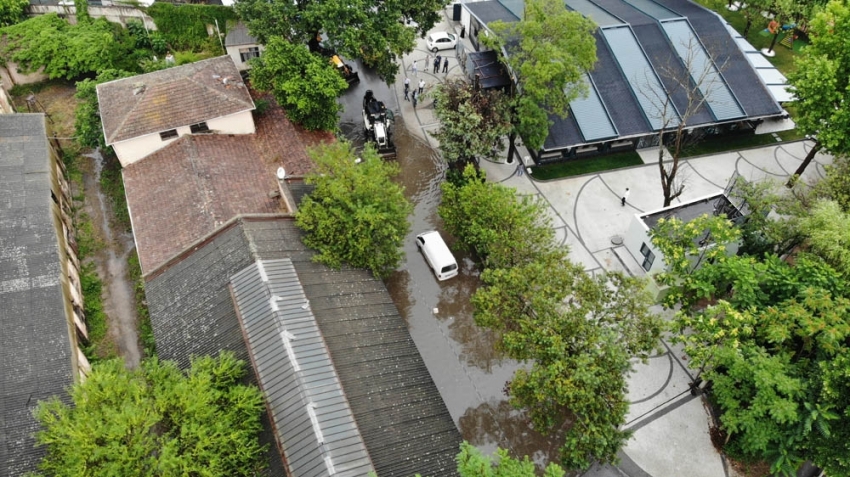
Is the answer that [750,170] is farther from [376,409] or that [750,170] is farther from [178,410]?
[178,410]

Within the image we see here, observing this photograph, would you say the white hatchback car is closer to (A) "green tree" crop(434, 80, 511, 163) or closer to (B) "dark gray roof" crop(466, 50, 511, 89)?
(B) "dark gray roof" crop(466, 50, 511, 89)

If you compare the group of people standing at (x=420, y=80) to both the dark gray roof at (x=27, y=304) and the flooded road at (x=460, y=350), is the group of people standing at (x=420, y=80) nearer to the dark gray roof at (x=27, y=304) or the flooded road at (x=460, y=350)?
the flooded road at (x=460, y=350)

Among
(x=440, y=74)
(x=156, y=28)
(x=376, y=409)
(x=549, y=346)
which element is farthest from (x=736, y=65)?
(x=156, y=28)

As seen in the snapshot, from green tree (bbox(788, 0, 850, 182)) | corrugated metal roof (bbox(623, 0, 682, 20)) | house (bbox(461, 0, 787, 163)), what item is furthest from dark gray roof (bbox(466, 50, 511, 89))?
green tree (bbox(788, 0, 850, 182))

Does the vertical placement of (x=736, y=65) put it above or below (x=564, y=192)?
above

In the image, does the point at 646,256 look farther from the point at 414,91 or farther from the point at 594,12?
the point at 414,91

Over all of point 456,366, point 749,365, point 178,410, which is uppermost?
point 749,365
